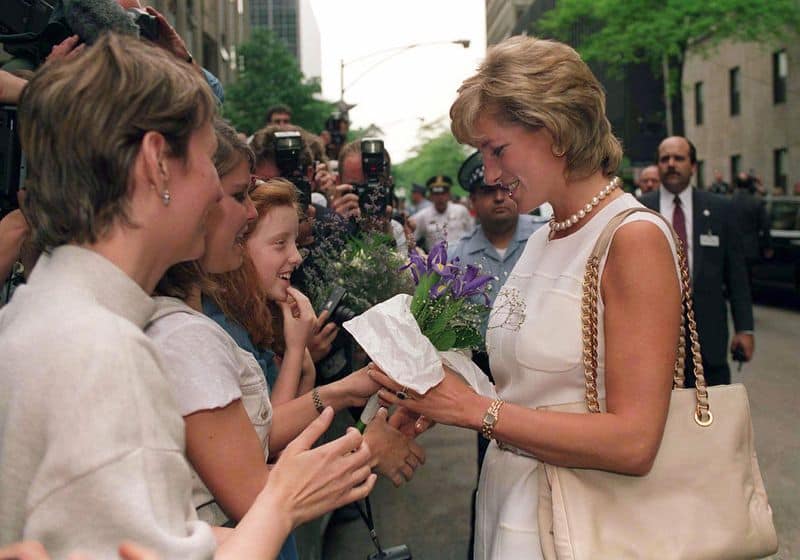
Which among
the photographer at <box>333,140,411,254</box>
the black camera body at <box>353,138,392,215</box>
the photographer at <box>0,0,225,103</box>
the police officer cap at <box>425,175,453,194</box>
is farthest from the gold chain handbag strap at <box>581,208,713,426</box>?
the police officer cap at <box>425,175,453,194</box>

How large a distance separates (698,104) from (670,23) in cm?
1178

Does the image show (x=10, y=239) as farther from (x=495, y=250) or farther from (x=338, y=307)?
Answer: (x=495, y=250)

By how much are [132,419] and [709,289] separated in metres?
5.11

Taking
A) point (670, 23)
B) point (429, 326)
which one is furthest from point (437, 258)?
point (670, 23)

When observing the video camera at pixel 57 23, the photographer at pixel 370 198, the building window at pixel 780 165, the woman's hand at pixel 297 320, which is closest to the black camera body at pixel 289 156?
the photographer at pixel 370 198

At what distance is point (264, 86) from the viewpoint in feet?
127

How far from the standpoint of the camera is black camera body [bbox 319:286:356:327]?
11.0 feet

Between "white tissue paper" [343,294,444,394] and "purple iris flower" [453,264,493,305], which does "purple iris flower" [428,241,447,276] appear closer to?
"purple iris flower" [453,264,493,305]

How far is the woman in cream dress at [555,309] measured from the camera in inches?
84.0

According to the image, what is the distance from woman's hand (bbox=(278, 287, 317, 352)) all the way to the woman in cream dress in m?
0.79

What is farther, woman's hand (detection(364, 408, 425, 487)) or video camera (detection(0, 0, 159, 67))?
woman's hand (detection(364, 408, 425, 487))

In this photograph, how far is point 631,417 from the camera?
2131mm

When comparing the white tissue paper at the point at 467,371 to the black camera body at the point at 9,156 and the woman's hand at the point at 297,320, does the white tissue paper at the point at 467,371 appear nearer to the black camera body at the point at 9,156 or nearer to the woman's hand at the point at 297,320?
the woman's hand at the point at 297,320

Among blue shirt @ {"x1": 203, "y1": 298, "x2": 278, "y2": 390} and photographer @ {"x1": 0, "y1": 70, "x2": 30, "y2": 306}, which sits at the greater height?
photographer @ {"x1": 0, "y1": 70, "x2": 30, "y2": 306}
